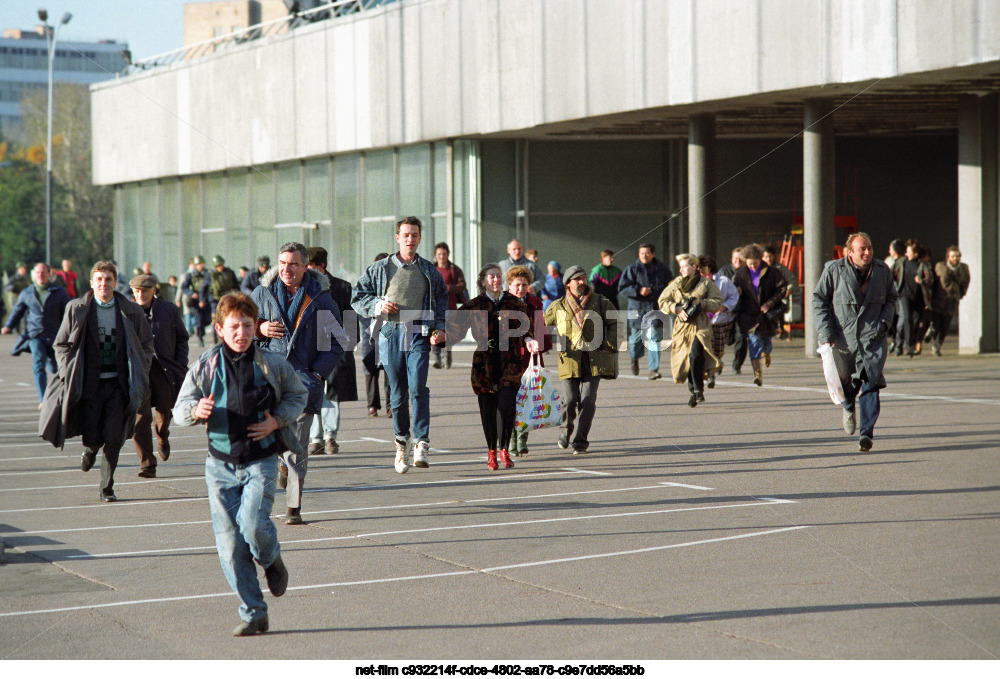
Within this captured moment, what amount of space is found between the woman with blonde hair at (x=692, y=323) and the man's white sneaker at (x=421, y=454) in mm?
5154

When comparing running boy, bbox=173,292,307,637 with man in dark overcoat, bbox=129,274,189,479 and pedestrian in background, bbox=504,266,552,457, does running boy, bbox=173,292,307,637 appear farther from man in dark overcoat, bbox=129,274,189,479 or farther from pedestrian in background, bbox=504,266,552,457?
pedestrian in background, bbox=504,266,552,457

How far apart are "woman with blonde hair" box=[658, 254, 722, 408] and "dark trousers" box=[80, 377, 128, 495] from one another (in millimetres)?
7184

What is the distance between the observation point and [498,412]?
11.1m

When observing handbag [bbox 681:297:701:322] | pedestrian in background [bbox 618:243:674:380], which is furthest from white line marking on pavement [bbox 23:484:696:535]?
pedestrian in background [bbox 618:243:674:380]

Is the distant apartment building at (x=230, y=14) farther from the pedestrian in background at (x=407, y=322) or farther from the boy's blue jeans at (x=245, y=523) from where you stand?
the boy's blue jeans at (x=245, y=523)

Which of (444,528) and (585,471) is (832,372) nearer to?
(585,471)

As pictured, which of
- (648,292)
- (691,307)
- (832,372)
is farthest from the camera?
(648,292)

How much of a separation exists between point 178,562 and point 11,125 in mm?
108033

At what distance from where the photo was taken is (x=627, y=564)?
7094mm

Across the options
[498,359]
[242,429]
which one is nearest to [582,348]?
[498,359]

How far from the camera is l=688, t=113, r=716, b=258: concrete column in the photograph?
2444 centimetres

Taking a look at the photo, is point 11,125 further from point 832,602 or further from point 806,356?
point 832,602

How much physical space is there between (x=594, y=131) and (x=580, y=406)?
53.0ft

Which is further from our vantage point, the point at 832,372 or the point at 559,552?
the point at 832,372
